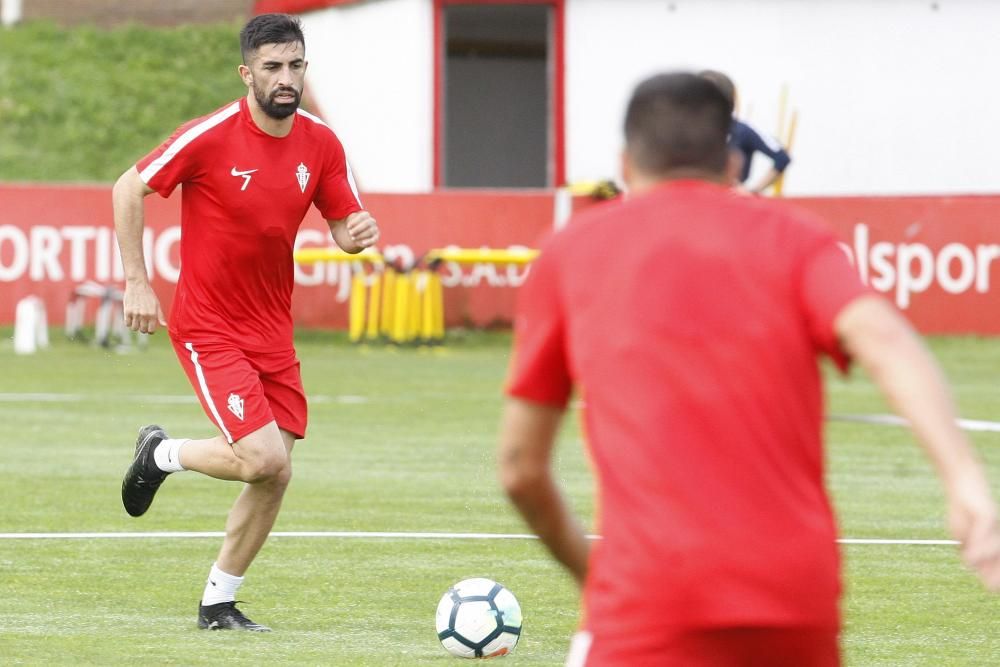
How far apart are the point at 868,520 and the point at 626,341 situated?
24.5 feet

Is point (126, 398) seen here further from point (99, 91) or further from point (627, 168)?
point (99, 91)

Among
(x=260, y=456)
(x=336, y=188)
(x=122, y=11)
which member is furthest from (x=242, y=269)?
(x=122, y=11)

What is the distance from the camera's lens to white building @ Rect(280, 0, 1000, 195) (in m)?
31.6

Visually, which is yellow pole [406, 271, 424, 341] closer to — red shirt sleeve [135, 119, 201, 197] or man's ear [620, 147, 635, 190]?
red shirt sleeve [135, 119, 201, 197]

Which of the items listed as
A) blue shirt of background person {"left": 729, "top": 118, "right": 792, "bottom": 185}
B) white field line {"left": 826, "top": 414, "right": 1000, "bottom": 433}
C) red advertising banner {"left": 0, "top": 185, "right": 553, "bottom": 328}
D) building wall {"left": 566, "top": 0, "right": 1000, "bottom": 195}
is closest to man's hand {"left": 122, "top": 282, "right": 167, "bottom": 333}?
blue shirt of background person {"left": 729, "top": 118, "right": 792, "bottom": 185}

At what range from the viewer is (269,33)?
7664mm

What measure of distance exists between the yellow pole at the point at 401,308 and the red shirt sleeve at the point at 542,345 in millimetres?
20607

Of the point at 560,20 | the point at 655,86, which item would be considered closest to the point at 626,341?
the point at 655,86

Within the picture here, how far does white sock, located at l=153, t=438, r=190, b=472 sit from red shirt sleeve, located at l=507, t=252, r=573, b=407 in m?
4.41

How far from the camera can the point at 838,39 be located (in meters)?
31.9

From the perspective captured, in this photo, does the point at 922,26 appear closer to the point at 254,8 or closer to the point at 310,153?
the point at 254,8

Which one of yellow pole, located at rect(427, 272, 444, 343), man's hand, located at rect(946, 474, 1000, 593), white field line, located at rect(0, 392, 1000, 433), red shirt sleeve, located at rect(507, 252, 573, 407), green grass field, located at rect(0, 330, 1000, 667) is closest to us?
man's hand, located at rect(946, 474, 1000, 593)

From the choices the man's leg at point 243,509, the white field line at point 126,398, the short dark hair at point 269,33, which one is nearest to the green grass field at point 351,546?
the white field line at point 126,398

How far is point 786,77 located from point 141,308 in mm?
25376
